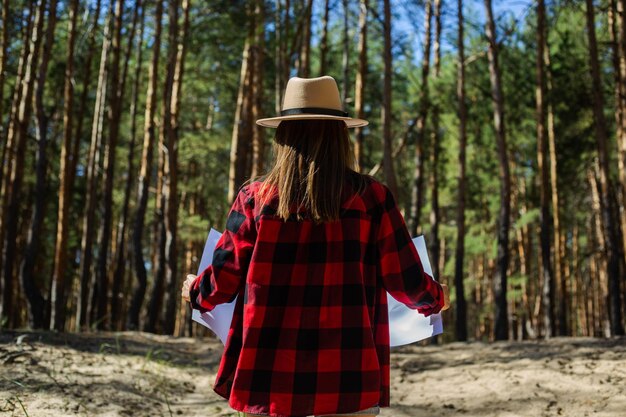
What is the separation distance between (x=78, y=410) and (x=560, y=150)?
50.1 ft

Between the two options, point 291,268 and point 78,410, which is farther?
point 78,410

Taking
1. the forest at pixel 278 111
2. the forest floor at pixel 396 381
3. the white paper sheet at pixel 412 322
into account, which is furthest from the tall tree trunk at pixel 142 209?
the white paper sheet at pixel 412 322

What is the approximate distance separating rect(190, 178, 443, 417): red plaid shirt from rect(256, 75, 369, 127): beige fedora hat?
1.00ft

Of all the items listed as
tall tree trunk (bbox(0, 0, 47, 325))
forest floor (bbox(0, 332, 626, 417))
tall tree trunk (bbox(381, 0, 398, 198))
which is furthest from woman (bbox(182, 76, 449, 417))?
tall tree trunk (bbox(0, 0, 47, 325))

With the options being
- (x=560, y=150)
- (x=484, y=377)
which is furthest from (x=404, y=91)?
(x=484, y=377)

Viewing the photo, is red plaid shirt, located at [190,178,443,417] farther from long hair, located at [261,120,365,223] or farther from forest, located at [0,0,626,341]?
forest, located at [0,0,626,341]

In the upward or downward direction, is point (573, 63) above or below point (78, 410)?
above

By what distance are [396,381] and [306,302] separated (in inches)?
235

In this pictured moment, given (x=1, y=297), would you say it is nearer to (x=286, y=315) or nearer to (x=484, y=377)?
(x=484, y=377)

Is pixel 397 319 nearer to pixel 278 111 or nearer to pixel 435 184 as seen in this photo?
pixel 278 111

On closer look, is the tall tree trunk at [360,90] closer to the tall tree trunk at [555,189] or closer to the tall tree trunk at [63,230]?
the tall tree trunk at [555,189]

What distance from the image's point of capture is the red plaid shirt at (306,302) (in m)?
2.29

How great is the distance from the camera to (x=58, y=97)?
2023 cm

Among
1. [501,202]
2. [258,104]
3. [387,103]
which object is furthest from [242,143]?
[501,202]
